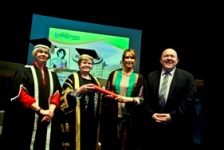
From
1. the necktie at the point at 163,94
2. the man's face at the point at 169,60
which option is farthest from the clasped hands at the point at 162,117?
the man's face at the point at 169,60

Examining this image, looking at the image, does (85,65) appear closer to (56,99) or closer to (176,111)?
(56,99)

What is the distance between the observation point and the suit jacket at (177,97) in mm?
2928

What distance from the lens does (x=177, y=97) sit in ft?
9.78

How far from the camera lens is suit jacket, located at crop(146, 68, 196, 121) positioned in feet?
9.61

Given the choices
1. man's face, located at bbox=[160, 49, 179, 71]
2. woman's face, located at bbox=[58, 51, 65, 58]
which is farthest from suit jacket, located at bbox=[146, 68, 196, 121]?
woman's face, located at bbox=[58, 51, 65, 58]

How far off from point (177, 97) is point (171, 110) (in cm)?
15

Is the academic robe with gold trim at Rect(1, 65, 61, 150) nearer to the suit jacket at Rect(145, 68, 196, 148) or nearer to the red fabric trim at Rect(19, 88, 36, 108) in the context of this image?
the red fabric trim at Rect(19, 88, 36, 108)

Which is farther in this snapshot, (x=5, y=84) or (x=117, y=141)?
(x=5, y=84)

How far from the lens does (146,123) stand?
315cm

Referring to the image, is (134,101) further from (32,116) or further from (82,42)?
(82,42)

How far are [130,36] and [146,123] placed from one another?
2217 mm

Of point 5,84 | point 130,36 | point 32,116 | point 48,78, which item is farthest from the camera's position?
point 130,36

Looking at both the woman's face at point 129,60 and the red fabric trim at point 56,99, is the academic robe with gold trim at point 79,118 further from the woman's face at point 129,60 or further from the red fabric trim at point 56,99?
the woman's face at point 129,60

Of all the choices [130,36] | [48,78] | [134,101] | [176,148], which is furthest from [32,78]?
[130,36]
